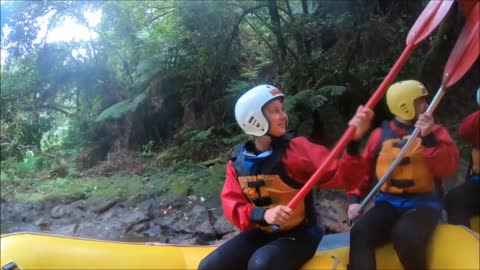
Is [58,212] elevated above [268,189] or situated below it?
below

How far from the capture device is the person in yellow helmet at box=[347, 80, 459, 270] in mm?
1313

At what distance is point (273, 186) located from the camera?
4.86 ft

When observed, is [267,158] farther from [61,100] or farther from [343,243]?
[61,100]

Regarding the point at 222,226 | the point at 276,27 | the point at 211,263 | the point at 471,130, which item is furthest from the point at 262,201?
the point at 222,226

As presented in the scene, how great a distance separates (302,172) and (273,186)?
0.10 metres

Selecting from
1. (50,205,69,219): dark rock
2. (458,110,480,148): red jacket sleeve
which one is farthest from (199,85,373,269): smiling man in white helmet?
(50,205,69,219): dark rock

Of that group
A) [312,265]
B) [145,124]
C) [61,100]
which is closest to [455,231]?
[312,265]

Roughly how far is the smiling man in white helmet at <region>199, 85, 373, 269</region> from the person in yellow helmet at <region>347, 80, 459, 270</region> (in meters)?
0.15

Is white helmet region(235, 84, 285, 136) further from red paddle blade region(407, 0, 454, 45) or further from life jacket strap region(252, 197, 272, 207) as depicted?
red paddle blade region(407, 0, 454, 45)

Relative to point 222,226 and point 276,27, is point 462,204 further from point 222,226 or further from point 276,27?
point 222,226

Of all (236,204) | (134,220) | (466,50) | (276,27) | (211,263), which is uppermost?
(276,27)

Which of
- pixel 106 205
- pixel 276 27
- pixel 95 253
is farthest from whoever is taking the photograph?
pixel 106 205

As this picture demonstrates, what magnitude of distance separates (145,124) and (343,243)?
201cm

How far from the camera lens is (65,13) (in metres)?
4.25
